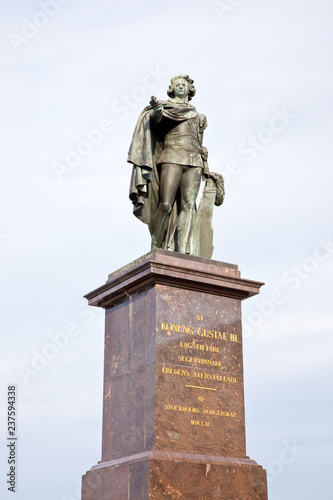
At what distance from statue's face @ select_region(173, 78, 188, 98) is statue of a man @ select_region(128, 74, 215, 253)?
187 mm

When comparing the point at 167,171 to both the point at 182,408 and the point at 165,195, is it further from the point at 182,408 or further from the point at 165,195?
the point at 182,408

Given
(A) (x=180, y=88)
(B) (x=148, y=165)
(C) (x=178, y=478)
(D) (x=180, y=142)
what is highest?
(A) (x=180, y=88)

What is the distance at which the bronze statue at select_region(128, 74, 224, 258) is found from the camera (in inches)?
590

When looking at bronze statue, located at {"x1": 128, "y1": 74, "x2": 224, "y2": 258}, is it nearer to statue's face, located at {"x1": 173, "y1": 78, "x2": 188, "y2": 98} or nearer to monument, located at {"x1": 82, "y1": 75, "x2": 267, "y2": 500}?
monument, located at {"x1": 82, "y1": 75, "x2": 267, "y2": 500}

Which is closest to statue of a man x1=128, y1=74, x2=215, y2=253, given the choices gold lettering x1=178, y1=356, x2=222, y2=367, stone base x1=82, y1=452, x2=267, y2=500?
gold lettering x1=178, y1=356, x2=222, y2=367

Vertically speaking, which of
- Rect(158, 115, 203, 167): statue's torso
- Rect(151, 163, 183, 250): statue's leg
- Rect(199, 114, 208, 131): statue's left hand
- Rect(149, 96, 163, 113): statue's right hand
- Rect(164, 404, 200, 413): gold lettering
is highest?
Rect(199, 114, 208, 131): statue's left hand

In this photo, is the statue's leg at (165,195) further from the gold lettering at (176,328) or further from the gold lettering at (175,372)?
the gold lettering at (175,372)

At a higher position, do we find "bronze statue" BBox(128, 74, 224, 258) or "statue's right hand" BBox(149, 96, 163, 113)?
"statue's right hand" BBox(149, 96, 163, 113)

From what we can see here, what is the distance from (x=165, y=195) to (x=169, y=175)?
0.38 metres

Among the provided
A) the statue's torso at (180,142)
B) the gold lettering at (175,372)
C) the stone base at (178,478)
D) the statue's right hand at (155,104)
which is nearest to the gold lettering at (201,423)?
the stone base at (178,478)

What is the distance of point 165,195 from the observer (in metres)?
15.0

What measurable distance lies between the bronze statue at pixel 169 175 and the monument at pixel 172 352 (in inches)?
0.8

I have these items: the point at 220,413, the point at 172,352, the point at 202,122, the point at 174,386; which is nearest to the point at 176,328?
the point at 172,352

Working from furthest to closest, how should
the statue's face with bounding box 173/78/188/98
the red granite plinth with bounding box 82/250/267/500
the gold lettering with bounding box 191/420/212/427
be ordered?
the statue's face with bounding box 173/78/188/98, the gold lettering with bounding box 191/420/212/427, the red granite plinth with bounding box 82/250/267/500
